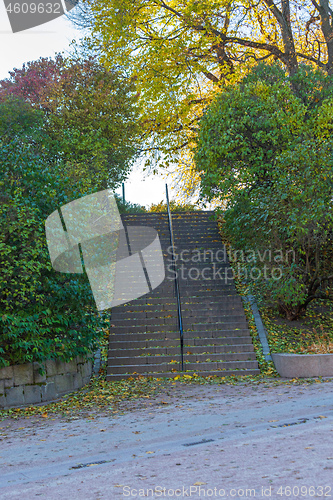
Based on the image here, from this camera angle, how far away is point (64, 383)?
7.76 meters

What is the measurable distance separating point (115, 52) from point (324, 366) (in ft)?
37.4

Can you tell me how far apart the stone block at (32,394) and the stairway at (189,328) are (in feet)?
5.07

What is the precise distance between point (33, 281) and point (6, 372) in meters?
1.36

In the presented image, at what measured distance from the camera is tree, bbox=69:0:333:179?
13695mm

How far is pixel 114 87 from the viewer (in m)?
16.5

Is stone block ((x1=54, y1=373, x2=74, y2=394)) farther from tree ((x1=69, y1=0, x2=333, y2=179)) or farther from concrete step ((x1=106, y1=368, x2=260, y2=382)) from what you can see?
tree ((x1=69, y1=0, x2=333, y2=179))

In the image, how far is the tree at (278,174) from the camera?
9.48 m

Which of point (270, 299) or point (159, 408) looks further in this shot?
point (270, 299)

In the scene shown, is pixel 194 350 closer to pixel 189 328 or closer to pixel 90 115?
pixel 189 328

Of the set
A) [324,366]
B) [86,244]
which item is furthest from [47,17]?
[324,366]

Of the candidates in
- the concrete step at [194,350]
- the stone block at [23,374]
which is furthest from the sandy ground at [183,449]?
the concrete step at [194,350]

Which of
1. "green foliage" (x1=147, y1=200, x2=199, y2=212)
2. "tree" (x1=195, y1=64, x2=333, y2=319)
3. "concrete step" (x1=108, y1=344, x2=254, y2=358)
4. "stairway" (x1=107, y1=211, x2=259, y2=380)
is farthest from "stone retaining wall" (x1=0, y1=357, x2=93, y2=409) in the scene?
"green foliage" (x1=147, y1=200, x2=199, y2=212)

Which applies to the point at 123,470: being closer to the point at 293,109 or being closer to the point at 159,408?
the point at 159,408

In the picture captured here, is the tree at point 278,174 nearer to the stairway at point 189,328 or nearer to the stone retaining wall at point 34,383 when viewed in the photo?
the stairway at point 189,328
